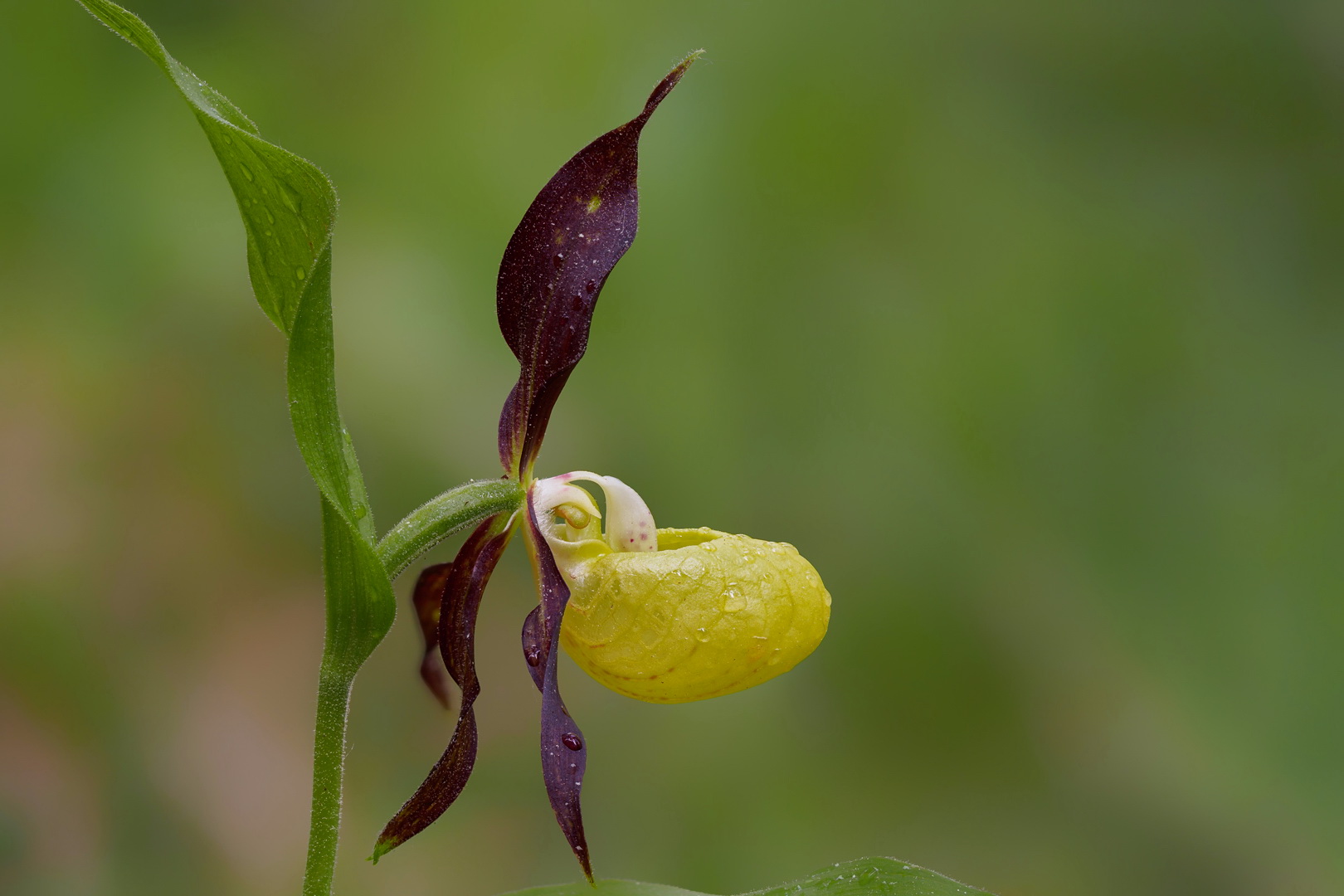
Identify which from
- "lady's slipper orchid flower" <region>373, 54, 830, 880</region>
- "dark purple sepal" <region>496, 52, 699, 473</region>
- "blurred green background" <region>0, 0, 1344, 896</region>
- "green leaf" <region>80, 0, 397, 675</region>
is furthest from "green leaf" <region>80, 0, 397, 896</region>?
"blurred green background" <region>0, 0, 1344, 896</region>

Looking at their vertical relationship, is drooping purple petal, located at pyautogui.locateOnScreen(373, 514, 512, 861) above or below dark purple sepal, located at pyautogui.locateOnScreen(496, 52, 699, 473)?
below

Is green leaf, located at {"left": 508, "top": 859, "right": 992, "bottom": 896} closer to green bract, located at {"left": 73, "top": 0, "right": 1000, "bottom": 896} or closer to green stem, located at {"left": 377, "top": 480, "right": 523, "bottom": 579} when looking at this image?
green bract, located at {"left": 73, "top": 0, "right": 1000, "bottom": 896}

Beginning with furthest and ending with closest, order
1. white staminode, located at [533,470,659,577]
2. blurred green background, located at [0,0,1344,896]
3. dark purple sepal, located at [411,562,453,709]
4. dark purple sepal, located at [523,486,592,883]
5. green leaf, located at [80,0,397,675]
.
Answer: blurred green background, located at [0,0,1344,896], dark purple sepal, located at [411,562,453,709], white staminode, located at [533,470,659,577], dark purple sepal, located at [523,486,592,883], green leaf, located at [80,0,397,675]

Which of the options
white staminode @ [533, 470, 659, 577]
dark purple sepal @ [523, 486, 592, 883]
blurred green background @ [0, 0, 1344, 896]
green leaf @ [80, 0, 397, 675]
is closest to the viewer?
green leaf @ [80, 0, 397, 675]

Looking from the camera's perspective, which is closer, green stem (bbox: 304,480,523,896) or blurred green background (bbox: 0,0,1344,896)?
green stem (bbox: 304,480,523,896)

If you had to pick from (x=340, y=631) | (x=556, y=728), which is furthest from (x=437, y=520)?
(x=556, y=728)

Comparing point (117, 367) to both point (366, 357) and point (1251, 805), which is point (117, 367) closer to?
point (366, 357)

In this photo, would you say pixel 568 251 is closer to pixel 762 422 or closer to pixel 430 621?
pixel 430 621

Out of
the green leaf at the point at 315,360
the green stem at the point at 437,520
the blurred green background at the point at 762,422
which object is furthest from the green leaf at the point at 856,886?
the blurred green background at the point at 762,422
